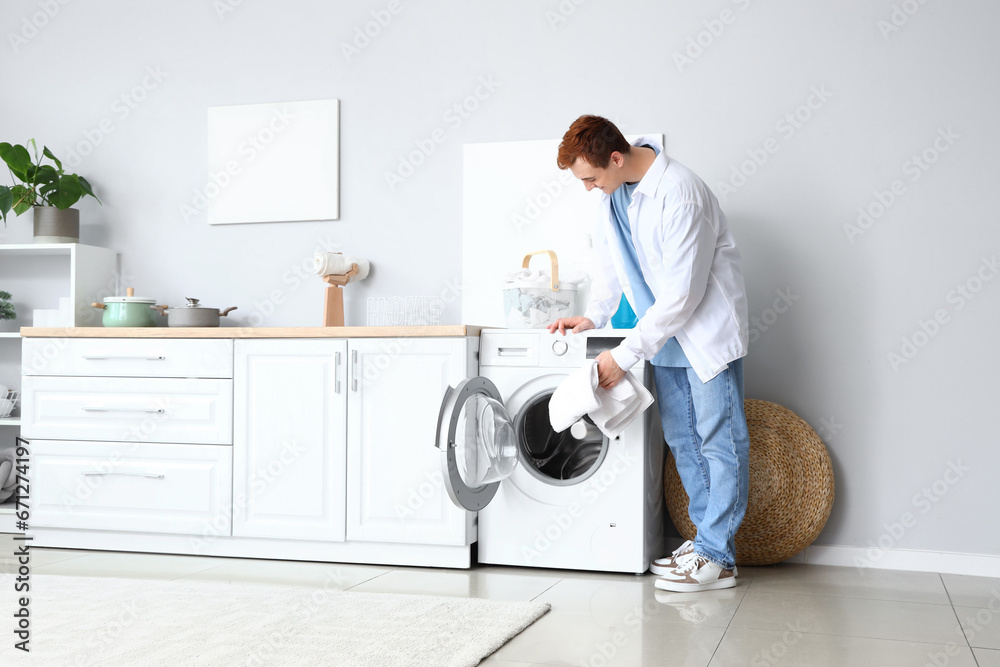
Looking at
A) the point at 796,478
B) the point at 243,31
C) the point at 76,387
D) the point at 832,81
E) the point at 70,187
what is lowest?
the point at 796,478

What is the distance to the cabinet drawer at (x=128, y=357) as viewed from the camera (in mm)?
3238

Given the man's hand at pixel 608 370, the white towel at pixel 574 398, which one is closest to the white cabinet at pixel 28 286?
the white towel at pixel 574 398

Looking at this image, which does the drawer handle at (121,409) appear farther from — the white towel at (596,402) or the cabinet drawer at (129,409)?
the white towel at (596,402)

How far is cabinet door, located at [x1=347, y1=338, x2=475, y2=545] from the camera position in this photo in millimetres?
2988

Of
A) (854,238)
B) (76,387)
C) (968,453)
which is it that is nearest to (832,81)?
(854,238)

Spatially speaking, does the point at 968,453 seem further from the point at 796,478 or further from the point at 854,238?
the point at 854,238

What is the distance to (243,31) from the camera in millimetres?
3857

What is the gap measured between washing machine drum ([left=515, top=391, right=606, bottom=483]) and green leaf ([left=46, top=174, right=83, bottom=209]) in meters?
2.27

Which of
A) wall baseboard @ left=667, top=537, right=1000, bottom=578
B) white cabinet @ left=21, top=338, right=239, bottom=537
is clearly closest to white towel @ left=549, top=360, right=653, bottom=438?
wall baseboard @ left=667, top=537, right=1000, bottom=578

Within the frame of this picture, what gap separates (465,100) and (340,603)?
6.80 ft

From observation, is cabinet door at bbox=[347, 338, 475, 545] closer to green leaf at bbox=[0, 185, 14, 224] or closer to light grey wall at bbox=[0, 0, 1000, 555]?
light grey wall at bbox=[0, 0, 1000, 555]

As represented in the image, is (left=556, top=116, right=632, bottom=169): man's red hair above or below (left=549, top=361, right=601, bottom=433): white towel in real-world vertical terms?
above

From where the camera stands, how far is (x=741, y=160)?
10.7ft

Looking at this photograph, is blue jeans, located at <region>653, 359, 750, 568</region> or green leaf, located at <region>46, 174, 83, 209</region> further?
green leaf, located at <region>46, 174, 83, 209</region>
